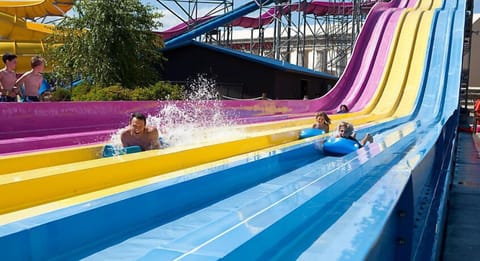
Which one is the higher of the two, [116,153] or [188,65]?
[188,65]

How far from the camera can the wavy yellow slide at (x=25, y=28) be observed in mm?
15602

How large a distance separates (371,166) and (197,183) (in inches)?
30.6

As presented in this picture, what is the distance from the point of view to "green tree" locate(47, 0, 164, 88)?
1127cm

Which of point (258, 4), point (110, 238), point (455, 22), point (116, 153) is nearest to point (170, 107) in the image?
point (116, 153)

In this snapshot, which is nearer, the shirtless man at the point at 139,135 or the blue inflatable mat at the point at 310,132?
the shirtless man at the point at 139,135

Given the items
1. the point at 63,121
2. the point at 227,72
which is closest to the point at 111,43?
the point at 227,72

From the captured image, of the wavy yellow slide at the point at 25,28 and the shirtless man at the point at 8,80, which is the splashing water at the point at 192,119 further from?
the wavy yellow slide at the point at 25,28

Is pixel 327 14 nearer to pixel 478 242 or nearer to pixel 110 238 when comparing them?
pixel 478 242

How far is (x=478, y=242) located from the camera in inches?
171

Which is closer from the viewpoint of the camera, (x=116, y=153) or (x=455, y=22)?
(x=116, y=153)

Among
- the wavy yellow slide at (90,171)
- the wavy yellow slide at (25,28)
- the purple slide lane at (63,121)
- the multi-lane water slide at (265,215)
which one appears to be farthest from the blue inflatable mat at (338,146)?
the wavy yellow slide at (25,28)

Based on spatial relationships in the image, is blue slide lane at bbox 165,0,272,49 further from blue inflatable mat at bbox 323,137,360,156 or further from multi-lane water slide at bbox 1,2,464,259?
multi-lane water slide at bbox 1,2,464,259

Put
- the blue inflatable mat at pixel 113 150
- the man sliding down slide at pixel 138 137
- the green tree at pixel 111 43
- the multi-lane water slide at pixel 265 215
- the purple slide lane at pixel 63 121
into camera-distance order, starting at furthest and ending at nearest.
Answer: the green tree at pixel 111 43
the purple slide lane at pixel 63 121
the man sliding down slide at pixel 138 137
the blue inflatable mat at pixel 113 150
the multi-lane water slide at pixel 265 215

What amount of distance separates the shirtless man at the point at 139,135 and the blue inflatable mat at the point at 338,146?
4.88ft
